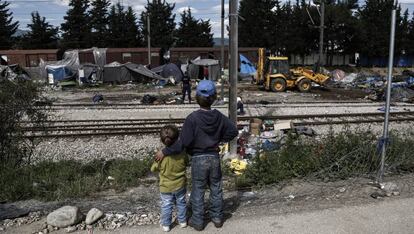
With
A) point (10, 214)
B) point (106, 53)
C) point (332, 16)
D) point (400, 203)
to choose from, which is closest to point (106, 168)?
point (10, 214)

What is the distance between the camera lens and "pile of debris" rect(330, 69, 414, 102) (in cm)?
2233

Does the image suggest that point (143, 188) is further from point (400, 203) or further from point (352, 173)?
point (400, 203)

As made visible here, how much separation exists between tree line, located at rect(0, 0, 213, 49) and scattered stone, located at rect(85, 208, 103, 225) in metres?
62.3

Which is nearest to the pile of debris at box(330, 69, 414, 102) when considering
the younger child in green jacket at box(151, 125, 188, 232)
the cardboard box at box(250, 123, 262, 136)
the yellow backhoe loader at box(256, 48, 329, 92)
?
the yellow backhoe loader at box(256, 48, 329, 92)

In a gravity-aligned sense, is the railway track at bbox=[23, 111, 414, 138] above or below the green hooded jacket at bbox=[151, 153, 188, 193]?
below

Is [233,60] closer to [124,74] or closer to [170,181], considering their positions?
[170,181]

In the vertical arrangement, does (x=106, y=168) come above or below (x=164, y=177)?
below

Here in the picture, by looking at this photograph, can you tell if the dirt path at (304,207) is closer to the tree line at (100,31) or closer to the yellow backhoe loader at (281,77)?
the yellow backhoe loader at (281,77)

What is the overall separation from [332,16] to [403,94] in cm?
4040

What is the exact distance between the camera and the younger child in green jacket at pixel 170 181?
495 cm

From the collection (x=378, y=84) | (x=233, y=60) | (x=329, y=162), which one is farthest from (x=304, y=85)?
(x=329, y=162)

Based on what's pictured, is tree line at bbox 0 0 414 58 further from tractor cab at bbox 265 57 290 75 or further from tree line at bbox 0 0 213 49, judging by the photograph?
tractor cab at bbox 265 57 290 75

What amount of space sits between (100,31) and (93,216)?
6567 centimetres

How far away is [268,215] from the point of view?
5.32 metres
